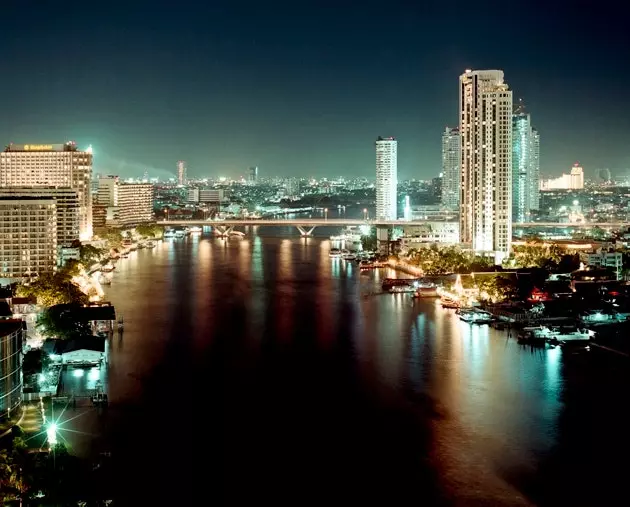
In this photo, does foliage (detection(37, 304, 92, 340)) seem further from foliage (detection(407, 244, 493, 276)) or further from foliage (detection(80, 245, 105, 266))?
foliage (detection(407, 244, 493, 276))

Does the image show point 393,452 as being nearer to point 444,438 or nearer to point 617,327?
point 444,438

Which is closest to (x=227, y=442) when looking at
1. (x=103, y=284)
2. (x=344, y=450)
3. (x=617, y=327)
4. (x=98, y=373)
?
(x=344, y=450)

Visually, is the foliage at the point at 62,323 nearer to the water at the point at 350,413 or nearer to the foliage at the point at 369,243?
the water at the point at 350,413

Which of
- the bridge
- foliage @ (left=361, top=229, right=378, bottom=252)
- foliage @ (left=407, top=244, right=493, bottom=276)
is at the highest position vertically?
the bridge

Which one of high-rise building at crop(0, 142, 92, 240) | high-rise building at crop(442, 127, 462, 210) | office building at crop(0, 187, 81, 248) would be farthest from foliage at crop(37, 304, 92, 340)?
high-rise building at crop(442, 127, 462, 210)

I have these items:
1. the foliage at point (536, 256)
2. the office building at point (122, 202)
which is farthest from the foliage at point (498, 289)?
the office building at point (122, 202)
